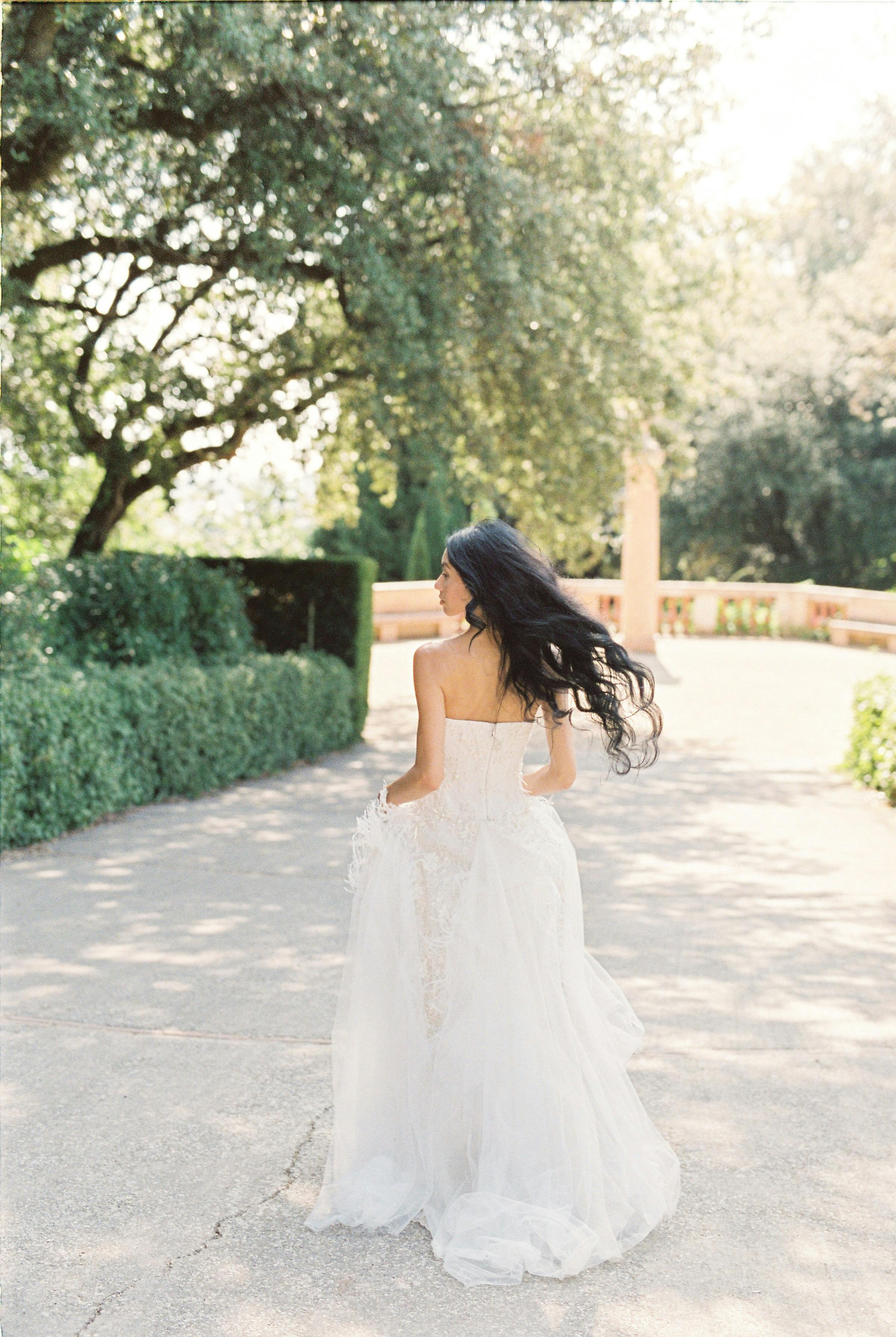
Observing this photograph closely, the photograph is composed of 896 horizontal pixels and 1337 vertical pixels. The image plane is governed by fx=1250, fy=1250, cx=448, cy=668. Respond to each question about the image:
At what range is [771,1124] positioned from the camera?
384 centimetres

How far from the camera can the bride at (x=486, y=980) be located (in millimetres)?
3172

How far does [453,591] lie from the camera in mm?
3324

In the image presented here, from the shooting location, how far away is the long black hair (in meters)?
3.30

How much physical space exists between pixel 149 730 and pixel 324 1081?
4758mm

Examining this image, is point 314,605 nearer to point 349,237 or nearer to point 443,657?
point 349,237

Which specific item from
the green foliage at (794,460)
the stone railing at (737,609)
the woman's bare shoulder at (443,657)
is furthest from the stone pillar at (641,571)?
the woman's bare shoulder at (443,657)

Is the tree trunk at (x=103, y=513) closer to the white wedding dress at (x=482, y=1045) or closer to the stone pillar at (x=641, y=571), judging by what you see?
the white wedding dress at (x=482, y=1045)

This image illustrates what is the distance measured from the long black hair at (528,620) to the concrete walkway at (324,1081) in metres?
1.28

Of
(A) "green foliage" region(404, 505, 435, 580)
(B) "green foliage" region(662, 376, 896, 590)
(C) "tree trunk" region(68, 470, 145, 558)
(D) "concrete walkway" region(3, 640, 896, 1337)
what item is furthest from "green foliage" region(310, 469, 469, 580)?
(D) "concrete walkway" region(3, 640, 896, 1337)

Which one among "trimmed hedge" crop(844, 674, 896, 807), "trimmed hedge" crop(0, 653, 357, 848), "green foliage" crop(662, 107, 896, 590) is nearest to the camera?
"trimmed hedge" crop(0, 653, 357, 848)

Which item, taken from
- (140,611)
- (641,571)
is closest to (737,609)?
(641,571)

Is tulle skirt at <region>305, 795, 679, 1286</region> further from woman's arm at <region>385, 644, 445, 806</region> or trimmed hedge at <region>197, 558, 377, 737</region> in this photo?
trimmed hedge at <region>197, 558, 377, 737</region>

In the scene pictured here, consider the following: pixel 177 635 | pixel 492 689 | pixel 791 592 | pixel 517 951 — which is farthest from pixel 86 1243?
pixel 791 592

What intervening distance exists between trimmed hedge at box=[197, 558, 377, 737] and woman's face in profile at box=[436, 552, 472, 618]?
8593mm
